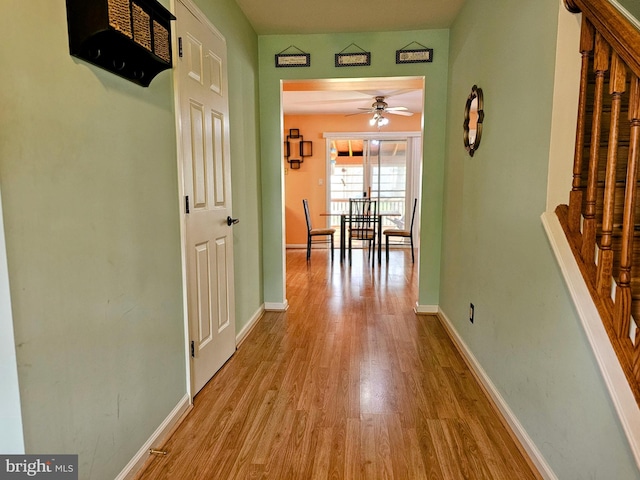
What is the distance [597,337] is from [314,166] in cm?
643

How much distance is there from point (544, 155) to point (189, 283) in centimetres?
173

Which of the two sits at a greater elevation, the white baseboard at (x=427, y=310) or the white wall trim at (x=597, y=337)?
the white wall trim at (x=597, y=337)

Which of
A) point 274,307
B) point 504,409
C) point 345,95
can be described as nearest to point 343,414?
point 504,409

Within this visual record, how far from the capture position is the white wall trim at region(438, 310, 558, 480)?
4.78 feet

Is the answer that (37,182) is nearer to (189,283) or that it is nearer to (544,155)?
(189,283)

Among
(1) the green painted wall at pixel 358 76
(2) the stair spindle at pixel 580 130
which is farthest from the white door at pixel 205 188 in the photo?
(2) the stair spindle at pixel 580 130

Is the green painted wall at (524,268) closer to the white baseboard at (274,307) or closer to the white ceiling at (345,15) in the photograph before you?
the white ceiling at (345,15)

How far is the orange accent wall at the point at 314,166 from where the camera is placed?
23.3 feet

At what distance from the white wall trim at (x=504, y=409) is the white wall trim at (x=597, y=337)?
1.84 ft

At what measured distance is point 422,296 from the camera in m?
3.48

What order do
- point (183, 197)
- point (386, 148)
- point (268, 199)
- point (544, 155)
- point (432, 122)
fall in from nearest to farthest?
point (544, 155), point (183, 197), point (432, 122), point (268, 199), point (386, 148)

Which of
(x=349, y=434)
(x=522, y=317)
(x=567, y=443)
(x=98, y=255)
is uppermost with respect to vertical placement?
(x=98, y=255)

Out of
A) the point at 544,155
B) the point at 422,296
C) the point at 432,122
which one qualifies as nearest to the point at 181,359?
the point at 544,155

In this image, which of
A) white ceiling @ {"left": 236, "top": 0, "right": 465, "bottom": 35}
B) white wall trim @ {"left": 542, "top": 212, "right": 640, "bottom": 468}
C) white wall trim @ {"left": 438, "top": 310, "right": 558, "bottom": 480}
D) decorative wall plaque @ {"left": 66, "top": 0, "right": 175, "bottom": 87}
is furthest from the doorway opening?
white wall trim @ {"left": 542, "top": 212, "right": 640, "bottom": 468}
